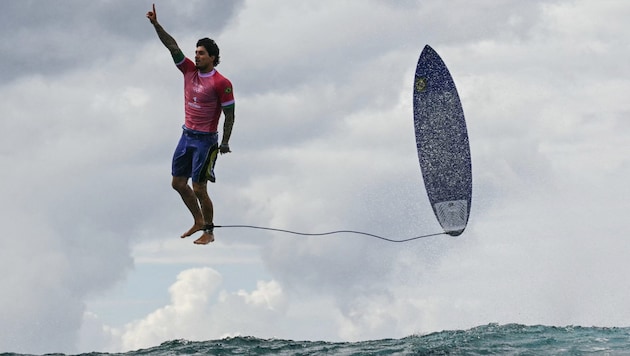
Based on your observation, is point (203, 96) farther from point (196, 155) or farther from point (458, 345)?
point (458, 345)

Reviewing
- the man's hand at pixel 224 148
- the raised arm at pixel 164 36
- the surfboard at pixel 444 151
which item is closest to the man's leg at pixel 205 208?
the man's hand at pixel 224 148

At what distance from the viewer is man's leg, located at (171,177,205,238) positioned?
13.9 m

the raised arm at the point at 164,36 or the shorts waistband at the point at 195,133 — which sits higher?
the raised arm at the point at 164,36

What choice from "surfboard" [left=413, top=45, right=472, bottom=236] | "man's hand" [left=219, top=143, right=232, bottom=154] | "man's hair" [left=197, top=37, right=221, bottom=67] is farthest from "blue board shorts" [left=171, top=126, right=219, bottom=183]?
"surfboard" [left=413, top=45, right=472, bottom=236]

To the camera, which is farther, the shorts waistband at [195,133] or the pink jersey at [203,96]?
the shorts waistband at [195,133]

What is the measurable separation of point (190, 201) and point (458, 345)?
7.06 m

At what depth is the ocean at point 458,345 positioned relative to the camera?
15492 mm

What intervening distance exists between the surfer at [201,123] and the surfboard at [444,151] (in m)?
6.06

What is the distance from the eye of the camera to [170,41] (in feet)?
43.9

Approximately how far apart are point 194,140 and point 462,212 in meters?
7.26

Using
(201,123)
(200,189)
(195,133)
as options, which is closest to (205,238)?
(200,189)

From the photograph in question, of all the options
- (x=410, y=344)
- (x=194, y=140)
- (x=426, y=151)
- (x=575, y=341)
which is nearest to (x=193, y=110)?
(x=194, y=140)

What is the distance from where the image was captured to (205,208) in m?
13.9

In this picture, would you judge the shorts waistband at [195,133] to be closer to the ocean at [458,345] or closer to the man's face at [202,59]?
the man's face at [202,59]
